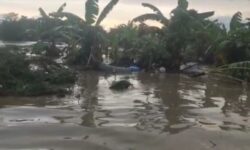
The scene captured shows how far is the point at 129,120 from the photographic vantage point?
8.55m

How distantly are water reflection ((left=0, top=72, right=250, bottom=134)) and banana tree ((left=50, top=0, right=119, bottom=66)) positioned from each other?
5.03m

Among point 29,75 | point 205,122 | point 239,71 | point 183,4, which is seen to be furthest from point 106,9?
point 205,122

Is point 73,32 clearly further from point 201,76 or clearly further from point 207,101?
point 207,101

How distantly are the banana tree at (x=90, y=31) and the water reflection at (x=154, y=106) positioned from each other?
198 inches

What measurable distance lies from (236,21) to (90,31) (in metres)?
7.21

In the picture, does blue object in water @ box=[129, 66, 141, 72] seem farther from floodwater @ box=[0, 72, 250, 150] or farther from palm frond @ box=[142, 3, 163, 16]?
floodwater @ box=[0, 72, 250, 150]

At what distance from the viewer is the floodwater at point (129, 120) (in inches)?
274

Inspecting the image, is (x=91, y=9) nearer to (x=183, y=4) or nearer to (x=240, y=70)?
(x=183, y=4)

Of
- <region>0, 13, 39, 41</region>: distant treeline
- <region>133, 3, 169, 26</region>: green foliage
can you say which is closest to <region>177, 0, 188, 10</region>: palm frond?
<region>133, 3, 169, 26</region>: green foliage

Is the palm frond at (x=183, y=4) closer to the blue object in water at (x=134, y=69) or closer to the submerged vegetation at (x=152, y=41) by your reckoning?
the submerged vegetation at (x=152, y=41)

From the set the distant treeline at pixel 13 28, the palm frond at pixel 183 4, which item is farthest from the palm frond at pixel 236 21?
the distant treeline at pixel 13 28

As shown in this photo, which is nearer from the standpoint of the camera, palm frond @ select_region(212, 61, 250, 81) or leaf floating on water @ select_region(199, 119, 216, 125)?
leaf floating on water @ select_region(199, 119, 216, 125)

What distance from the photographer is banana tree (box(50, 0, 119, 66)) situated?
18.9m

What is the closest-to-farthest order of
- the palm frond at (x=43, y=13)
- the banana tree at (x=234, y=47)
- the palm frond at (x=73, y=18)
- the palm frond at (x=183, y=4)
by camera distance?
1. the banana tree at (x=234, y=47)
2. the palm frond at (x=73, y=18)
3. the palm frond at (x=183, y=4)
4. the palm frond at (x=43, y=13)
